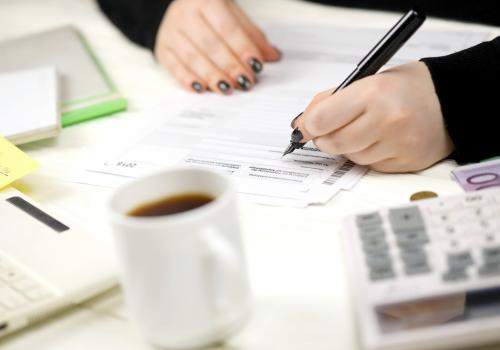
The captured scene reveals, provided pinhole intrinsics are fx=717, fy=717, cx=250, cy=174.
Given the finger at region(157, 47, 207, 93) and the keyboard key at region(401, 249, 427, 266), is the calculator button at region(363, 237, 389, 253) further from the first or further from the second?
the finger at region(157, 47, 207, 93)

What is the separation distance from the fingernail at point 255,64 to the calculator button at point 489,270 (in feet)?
1.72

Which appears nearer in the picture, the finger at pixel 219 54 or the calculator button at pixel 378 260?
the calculator button at pixel 378 260

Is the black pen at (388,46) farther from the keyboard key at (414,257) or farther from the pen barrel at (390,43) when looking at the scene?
the keyboard key at (414,257)

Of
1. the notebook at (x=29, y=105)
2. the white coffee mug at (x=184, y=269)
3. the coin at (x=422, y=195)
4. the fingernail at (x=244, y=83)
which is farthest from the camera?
the fingernail at (x=244, y=83)

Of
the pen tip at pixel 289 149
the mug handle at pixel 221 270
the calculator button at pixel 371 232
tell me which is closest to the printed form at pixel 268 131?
the pen tip at pixel 289 149

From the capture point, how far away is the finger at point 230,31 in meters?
0.95

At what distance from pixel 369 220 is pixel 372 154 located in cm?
14

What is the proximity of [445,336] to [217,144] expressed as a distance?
39 centimetres

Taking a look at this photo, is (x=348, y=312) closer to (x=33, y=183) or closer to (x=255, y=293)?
(x=255, y=293)

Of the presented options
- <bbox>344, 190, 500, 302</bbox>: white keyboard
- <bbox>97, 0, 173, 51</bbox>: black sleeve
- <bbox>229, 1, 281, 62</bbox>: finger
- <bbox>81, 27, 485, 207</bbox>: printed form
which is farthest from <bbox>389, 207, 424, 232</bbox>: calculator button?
<bbox>97, 0, 173, 51</bbox>: black sleeve

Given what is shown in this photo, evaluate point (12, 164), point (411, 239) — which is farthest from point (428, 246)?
point (12, 164)

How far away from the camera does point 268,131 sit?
0.78m

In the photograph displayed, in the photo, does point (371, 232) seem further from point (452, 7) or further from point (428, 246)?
point (452, 7)

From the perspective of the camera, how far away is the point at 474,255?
47 centimetres
